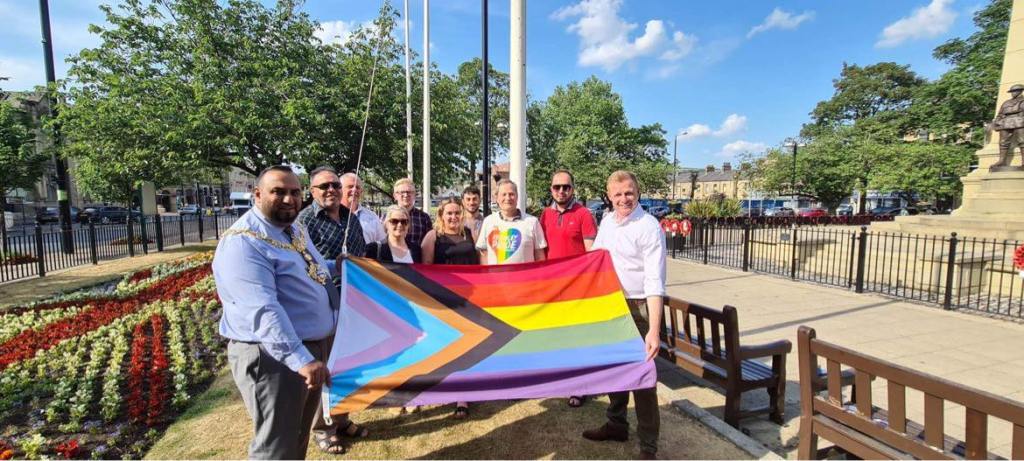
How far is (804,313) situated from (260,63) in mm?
14109

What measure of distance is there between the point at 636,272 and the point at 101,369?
5.75 m

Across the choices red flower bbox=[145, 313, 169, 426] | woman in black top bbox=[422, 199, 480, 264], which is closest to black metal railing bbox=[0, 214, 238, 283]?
red flower bbox=[145, 313, 169, 426]

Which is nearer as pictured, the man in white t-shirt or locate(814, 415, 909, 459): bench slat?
locate(814, 415, 909, 459): bench slat

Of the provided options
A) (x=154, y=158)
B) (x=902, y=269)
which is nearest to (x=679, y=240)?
(x=902, y=269)

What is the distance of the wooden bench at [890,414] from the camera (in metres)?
2.04

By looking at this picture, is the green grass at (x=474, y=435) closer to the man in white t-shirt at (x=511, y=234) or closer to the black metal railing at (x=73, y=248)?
the man in white t-shirt at (x=511, y=234)

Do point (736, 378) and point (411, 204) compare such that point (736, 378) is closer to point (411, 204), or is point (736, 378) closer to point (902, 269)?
point (411, 204)

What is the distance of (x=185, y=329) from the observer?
6414 mm

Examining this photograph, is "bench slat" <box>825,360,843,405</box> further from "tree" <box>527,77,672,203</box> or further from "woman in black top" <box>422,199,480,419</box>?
"tree" <box>527,77,672,203</box>

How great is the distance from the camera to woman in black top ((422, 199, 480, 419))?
4250 millimetres

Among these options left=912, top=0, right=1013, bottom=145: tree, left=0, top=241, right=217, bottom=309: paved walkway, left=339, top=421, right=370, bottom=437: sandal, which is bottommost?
left=0, top=241, right=217, bottom=309: paved walkway

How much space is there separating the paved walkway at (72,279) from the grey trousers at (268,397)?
9.55m

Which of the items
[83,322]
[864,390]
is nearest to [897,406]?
[864,390]

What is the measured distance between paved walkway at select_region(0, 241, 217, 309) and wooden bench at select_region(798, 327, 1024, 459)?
11.9m
